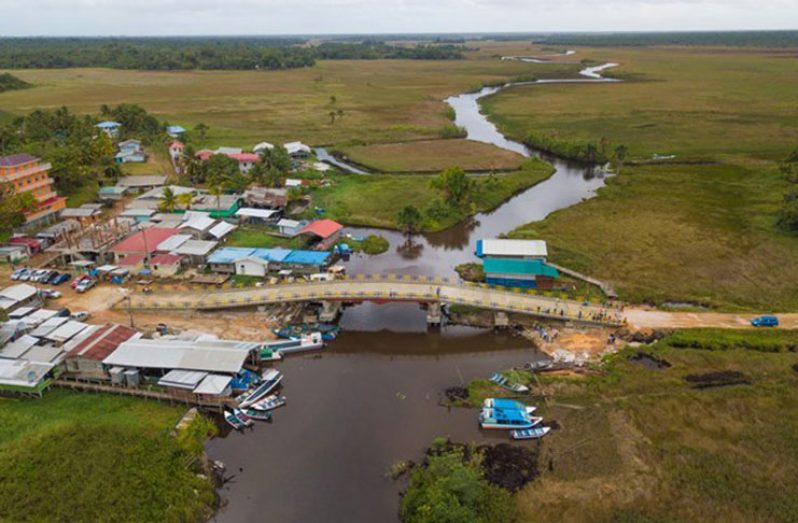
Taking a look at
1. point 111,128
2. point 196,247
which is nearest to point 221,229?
point 196,247

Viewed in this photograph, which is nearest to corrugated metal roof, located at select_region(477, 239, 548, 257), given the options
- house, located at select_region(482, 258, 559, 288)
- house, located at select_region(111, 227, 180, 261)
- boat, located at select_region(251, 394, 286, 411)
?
house, located at select_region(482, 258, 559, 288)

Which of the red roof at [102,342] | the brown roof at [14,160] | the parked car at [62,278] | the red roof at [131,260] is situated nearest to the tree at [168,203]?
the red roof at [131,260]

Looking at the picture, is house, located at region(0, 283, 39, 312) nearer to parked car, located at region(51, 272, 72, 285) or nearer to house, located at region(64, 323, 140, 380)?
parked car, located at region(51, 272, 72, 285)

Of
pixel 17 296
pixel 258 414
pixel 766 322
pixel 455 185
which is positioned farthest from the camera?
pixel 455 185

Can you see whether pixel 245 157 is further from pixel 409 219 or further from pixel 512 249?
pixel 512 249

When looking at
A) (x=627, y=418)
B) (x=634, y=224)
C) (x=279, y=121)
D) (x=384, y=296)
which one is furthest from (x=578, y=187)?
(x=279, y=121)

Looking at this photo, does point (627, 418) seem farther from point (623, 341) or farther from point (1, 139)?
point (1, 139)

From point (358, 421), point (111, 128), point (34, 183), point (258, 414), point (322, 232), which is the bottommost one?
point (358, 421)
